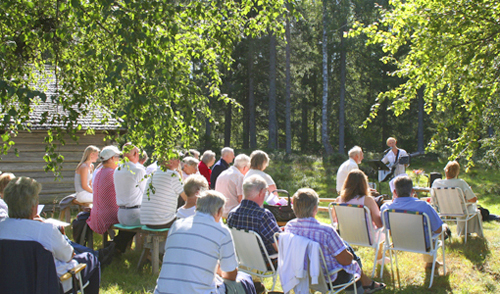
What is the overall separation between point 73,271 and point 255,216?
5.72ft

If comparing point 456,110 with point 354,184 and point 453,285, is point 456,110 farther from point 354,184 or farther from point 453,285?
point 453,285

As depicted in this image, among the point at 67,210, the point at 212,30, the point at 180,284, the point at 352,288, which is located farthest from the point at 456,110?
the point at 67,210

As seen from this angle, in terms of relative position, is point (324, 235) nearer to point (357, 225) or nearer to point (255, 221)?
point (255, 221)

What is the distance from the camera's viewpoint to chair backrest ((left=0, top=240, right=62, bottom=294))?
329 cm

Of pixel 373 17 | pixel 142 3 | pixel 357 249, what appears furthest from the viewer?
pixel 373 17

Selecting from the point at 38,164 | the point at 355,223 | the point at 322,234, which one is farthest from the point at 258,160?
the point at 38,164

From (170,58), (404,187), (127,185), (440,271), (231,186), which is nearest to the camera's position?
(170,58)

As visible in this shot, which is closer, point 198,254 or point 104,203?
point 198,254

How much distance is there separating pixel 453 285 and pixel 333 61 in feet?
84.5

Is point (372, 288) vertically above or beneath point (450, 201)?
beneath

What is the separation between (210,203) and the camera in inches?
137

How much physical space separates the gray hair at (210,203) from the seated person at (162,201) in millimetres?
2273

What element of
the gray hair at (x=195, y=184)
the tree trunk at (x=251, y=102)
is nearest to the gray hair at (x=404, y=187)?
the gray hair at (x=195, y=184)

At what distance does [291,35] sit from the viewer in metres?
25.2
